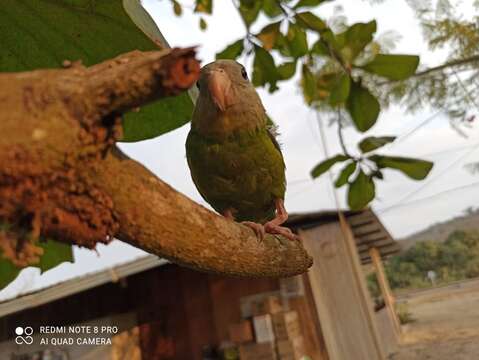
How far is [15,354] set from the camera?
2344 millimetres

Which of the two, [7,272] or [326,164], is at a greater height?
[326,164]

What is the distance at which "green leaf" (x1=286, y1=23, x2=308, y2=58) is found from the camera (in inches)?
44.5

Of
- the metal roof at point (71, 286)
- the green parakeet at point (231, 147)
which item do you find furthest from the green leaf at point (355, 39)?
the metal roof at point (71, 286)

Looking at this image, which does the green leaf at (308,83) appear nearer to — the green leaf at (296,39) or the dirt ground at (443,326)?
the green leaf at (296,39)

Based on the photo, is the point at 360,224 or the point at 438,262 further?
→ the point at 438,262

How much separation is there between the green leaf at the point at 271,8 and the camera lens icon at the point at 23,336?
2.34m

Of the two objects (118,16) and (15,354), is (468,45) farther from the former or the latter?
(15,354)

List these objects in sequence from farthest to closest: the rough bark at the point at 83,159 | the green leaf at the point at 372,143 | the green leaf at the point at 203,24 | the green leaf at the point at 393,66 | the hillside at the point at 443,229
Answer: the hillside at the point at 443,229 → the green leaf at the point at 203,24 → the green leaf at the point at 372,143 → the green leaf at the point at 393,66 → the rough bark at the point at 83,159

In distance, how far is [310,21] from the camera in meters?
1.08

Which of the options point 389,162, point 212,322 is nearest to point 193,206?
point 389,162

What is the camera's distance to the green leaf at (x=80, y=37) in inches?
21.4

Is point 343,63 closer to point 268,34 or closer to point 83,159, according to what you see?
point 268,34

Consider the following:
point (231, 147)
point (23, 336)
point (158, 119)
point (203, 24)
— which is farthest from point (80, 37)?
point (23, 336)

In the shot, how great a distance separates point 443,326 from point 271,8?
6.29 m
